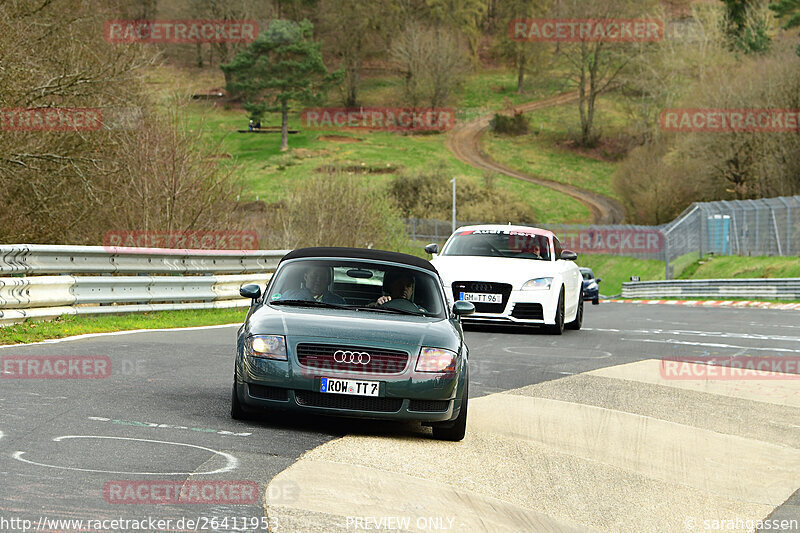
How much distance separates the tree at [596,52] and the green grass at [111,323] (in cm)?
8930

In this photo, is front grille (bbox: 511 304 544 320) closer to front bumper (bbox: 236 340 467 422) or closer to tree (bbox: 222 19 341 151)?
front bumper (bbox: 236 340 467 422)

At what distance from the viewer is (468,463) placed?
7270 mm

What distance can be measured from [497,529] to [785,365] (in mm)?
9767

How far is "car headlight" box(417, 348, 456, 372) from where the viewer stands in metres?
7.89

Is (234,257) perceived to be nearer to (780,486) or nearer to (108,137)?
(108,137)

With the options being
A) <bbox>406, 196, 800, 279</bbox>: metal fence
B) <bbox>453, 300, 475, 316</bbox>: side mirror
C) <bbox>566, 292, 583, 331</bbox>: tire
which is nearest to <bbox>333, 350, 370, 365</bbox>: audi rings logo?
<bbox>453, 300, 475, 316</bbox>: side mirror

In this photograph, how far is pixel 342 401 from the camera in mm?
7746

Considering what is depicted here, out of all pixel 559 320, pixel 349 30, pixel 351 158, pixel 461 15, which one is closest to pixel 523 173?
pixel 351 158

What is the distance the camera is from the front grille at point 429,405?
309 inches

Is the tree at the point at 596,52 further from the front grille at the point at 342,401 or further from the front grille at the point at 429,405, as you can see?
the front grille at the point at 342,401

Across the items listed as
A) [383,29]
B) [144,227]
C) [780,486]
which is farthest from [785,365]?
[383,29]
